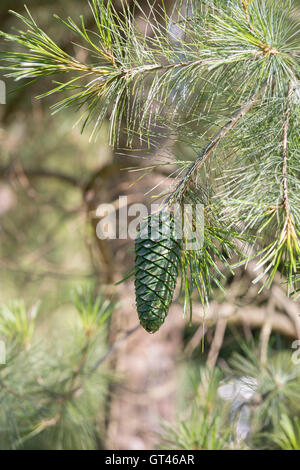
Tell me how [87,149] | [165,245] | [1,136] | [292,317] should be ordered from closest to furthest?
[165,245] < [292,317] < [1,136] < [87,149]

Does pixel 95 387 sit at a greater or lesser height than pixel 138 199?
lesser

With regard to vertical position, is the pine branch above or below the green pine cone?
above

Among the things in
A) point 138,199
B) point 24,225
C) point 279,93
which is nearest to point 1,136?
point 24,225

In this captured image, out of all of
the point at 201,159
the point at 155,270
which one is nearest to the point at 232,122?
the point at 201,159

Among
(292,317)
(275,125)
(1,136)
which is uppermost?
(1,136)

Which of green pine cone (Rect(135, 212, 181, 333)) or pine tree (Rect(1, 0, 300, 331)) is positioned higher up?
pine tree (Rect(1, 0, 300, 331))

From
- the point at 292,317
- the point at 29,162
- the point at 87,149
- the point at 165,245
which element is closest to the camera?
the point at 165,245

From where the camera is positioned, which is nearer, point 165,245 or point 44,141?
point 165,245

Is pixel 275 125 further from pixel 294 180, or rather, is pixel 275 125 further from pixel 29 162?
pixel 29 162
